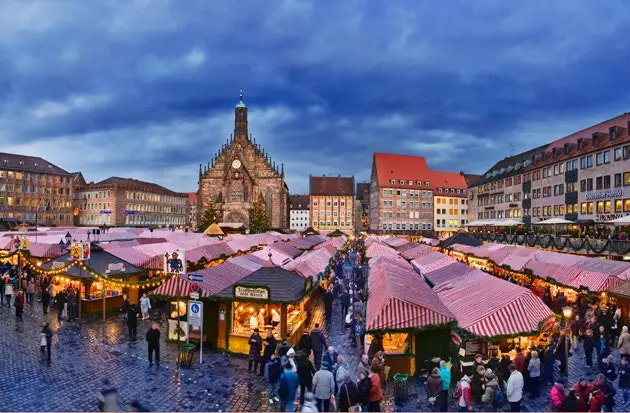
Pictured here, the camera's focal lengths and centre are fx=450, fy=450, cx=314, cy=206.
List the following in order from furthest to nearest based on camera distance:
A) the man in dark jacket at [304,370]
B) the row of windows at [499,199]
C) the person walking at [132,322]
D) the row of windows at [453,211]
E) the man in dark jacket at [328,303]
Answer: the row of windows at [453,211], the row of windows at [499,199], the man in dark jacket at [328,303], the person walking at [132,322], the man in dark jacket at [304,370]

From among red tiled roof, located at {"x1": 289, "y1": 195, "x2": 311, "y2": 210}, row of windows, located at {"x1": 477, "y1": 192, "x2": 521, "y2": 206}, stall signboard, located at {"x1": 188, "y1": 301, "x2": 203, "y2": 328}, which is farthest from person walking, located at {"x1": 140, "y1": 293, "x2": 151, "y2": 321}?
red tiled roof, located at {"x1": 289, "y1": 195, "x2": 311, "y2": 210}

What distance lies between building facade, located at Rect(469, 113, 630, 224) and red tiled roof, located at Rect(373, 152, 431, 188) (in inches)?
989

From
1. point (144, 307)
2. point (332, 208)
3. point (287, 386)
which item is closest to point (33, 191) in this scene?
point (332, 208)

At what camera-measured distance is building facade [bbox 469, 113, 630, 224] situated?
135 feet

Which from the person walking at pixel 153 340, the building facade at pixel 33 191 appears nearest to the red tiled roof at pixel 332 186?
the building facade at pixel 33 191

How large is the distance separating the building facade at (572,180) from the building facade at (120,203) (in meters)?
71.8

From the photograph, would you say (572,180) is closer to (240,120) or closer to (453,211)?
(453,211)

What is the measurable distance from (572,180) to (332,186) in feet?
210

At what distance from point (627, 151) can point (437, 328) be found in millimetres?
37781

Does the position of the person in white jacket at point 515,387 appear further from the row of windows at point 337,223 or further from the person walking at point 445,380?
the row of windows at point 337,223

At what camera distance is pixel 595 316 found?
54.3 feet

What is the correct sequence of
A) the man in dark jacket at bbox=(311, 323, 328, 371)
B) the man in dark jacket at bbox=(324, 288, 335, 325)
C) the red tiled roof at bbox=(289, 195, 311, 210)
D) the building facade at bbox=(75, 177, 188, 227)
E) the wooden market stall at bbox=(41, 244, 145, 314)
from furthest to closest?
the red tiled roof at bbox=(289, 195, 311, 210) < the building facade at bbox=(75, 177, 188, 227) < the wooden market stall at bbox=(41, 244, 145, 314) < the man in dark jacket at bbox=(324, 288, 335, 325) < the man in dark jacket at bbox=(311, 323, 328, 371)

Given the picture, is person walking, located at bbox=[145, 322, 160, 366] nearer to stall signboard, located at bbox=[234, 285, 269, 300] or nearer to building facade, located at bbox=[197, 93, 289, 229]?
stall signboard, located at bbox=[234, 285, 269, 300]

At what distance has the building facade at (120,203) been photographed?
324 ft
